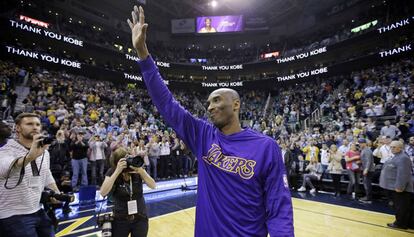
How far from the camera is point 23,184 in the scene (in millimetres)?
2248

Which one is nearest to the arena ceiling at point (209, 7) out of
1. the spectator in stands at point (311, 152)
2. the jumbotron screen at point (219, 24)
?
the jumbotron screen at point (219, 24)

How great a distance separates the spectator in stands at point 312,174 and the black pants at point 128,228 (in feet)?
25.4

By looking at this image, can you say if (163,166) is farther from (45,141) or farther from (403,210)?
(45,141)

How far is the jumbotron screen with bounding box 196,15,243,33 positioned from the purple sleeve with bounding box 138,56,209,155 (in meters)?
27.6

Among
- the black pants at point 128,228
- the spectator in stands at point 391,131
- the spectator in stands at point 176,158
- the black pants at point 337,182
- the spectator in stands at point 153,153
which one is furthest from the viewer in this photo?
the spectator in stands at point 176,158

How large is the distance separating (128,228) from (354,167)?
739 cm

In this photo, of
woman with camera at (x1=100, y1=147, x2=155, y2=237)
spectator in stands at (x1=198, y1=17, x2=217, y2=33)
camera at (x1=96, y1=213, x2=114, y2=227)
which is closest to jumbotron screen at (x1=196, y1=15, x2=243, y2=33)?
spectator in stands at (x1=198, y1=17, x2=217, y2=33)

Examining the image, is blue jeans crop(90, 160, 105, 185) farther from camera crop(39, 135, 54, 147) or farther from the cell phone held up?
camera crop(39, 135, 54, 147)

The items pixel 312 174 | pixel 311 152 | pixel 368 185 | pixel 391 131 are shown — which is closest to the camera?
pixel 368 185

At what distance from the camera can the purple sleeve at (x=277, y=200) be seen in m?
1.16

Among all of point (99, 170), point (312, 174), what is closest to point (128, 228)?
point (99, 170)

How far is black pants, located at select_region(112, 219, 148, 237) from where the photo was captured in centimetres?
247

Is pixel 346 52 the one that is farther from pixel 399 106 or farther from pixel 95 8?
pixel 95 8

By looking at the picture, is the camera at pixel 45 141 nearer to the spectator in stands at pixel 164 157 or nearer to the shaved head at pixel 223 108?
the shaved head at pixel 223 108
